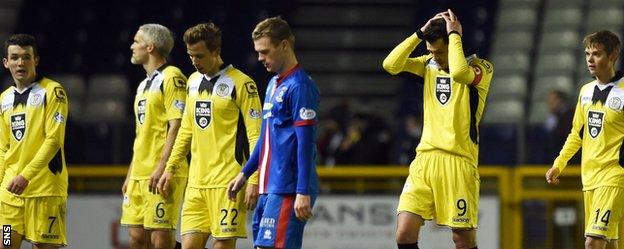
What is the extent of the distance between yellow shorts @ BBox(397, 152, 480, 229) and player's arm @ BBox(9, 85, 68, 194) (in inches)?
94.8

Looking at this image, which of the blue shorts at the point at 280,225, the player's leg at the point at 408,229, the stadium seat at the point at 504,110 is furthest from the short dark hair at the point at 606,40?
the stadium seat at the point at 504,110

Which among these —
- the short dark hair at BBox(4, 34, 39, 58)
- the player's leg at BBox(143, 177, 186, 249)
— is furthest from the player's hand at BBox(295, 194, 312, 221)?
the short dark hair at BBox(4, 34, 39, 58)

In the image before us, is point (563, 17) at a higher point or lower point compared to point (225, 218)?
higher

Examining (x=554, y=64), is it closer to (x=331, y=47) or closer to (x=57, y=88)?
(x=331, y=47)

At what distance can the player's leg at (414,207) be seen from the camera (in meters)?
9.57

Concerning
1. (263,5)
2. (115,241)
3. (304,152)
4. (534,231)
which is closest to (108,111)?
(263,5)

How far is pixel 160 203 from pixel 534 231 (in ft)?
16.9

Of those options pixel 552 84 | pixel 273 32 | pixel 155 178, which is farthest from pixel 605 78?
pixel 552 84

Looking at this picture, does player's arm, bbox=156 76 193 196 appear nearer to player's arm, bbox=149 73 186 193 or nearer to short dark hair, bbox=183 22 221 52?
player's arm, bbox=149 73 186 193

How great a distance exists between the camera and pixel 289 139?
8.40m

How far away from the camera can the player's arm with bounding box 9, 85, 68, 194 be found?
33.4 feet

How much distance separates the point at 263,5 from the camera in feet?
69.6

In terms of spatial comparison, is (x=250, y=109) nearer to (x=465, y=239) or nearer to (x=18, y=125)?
(x=465, y=239)

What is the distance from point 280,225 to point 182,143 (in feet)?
6.64
